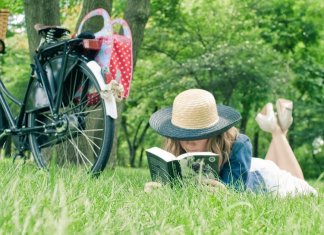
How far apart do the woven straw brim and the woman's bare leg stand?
1.77 metres

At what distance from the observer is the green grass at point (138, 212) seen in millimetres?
1893

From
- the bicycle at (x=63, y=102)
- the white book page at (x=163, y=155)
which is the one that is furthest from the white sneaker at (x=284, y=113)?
the white book page at (x=163, y=155)

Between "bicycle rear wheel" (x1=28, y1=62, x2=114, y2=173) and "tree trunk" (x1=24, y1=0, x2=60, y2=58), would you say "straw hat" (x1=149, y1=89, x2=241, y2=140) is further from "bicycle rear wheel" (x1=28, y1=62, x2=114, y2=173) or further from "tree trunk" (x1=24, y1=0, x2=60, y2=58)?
"tree trunk" (x1=24, y1=0, x2=60, y2=58)

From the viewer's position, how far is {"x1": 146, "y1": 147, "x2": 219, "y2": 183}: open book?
375 centimetres

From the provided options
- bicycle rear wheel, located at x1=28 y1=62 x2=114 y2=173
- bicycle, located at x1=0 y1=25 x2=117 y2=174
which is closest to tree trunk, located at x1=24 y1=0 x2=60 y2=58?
bicycle, located at x1=0 y1=25 x2=117 y2=174

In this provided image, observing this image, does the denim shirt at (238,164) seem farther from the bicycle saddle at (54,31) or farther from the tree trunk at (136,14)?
the tree trunk at (136,14)

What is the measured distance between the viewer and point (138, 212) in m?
2.46

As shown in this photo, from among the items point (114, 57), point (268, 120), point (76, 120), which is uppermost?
point (114, 57)

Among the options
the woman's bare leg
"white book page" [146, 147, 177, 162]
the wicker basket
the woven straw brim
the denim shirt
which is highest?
the wicker basket

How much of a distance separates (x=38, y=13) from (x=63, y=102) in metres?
2.74

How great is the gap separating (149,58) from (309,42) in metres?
5.79

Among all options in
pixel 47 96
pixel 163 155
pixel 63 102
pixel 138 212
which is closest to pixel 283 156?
pixel 63 102

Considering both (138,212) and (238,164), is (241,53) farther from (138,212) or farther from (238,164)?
(138,212)

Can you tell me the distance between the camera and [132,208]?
2777 mm
